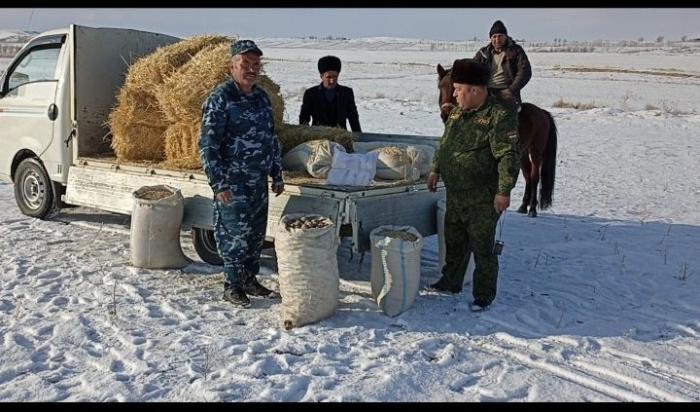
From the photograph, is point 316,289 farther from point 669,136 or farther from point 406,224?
point 669,136

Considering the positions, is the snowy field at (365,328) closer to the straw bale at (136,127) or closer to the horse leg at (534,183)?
the horse leg at (534,183)

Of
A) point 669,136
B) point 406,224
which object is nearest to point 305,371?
point 406,224

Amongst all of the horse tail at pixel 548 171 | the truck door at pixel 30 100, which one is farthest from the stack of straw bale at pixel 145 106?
the horse tail at pixel 548 171

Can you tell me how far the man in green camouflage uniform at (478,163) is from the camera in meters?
4.78

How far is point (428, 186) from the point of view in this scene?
5.32 metres

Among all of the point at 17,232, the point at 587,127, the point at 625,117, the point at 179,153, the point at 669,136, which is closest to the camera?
the point at 179,153

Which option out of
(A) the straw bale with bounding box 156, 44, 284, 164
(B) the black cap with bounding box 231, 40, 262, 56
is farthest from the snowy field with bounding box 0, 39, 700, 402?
(B) the black cap with bounding box 231, 40, 262, 56

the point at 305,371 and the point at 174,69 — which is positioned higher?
the point at 174,69

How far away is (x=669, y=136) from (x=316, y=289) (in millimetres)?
13624

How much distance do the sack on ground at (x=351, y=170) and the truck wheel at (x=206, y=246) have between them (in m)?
1.31

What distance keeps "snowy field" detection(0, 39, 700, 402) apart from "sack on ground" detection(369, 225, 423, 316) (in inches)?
5.7

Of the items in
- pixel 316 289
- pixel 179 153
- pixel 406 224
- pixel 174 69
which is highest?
pixel 174 69

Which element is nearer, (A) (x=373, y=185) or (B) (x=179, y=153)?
(A) (x=373, y=185)

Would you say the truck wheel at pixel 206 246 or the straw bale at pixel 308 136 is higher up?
the straw bale at pixel 308 136
